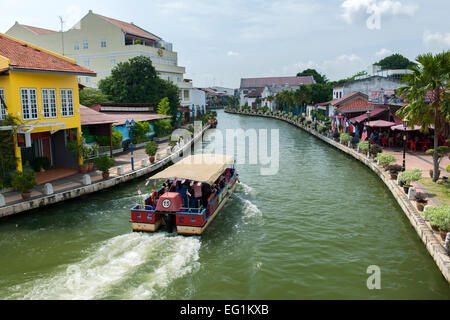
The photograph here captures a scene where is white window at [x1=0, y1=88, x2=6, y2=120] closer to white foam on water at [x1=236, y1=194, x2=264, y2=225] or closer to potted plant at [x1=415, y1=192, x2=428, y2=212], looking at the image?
white foam on water at [x1=236, y1=194, x2=264, y2=225]

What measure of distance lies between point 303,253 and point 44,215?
12.7 meters

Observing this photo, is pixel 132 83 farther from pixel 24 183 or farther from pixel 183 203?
pixel 183 203

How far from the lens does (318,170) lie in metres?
28.8

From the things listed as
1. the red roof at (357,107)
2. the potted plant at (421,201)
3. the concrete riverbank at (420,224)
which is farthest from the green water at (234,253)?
the red roof at (357,107)

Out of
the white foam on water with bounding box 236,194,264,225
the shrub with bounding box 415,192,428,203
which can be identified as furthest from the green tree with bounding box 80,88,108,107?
the shrub with bounding box 415,192,428,203

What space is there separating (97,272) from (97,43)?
51.4 metres

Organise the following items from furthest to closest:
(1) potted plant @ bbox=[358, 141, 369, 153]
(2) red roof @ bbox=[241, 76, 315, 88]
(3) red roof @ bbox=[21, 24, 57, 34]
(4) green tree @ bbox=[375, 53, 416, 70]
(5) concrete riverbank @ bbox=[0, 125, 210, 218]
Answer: (2) red roof @ bbox=[241, 76, 315, 88], (4) green tree @ bbox=[375, 53, 416, 70], (3) red roof @ bbox=[21, 24, 57, 34], (1) potted plant @ bbox=[358, 141, 369, 153], (5) concrete riverbank @ bbox=[0, 125, 210, 218]

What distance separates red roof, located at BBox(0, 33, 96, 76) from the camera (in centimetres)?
2005

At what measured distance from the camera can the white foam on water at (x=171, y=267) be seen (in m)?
10.8

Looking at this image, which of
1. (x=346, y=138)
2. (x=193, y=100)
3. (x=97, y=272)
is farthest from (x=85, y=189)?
(x=193, y=100)

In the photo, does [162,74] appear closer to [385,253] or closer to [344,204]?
[344,204]

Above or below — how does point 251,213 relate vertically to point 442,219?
below

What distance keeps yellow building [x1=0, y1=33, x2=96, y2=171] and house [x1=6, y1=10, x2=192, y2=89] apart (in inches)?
1196

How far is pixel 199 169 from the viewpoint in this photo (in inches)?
678
